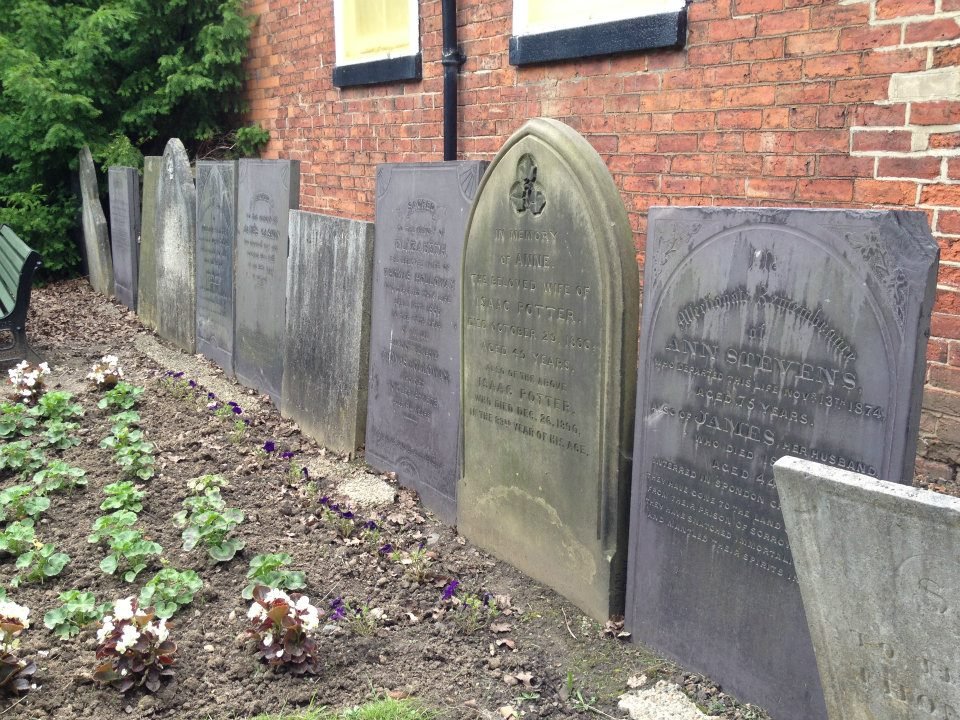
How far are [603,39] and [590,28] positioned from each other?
133 millimetres

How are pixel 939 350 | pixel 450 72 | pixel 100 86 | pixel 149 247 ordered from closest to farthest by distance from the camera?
pixel 939 350, pixel 450 72, pixel 149 247, pixel 100 86

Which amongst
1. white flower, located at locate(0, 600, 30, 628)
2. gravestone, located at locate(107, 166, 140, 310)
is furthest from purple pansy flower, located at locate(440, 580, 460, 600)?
gravestone, located at locate(107, 166, 140, 310)

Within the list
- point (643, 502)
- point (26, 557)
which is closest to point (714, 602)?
point (643, 502)

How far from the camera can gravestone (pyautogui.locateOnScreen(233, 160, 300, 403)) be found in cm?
632

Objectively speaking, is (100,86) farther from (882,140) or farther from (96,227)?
(882,140)

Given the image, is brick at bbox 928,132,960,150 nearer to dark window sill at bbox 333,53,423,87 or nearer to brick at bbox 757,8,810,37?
brick at bbox 757,8,810,37

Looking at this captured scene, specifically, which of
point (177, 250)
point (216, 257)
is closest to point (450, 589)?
point (216, 257)

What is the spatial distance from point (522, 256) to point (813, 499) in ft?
6.21

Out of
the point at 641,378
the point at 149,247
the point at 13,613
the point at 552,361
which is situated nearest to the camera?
the point at 13,613

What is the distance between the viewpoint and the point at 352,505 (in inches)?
184

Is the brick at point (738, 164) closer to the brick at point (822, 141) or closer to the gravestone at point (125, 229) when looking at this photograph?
the brick at point (822, 141)

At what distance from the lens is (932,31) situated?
143 inches

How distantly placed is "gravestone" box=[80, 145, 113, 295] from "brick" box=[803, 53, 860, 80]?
28.8 feet

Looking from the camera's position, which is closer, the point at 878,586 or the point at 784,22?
the point at 878,586
